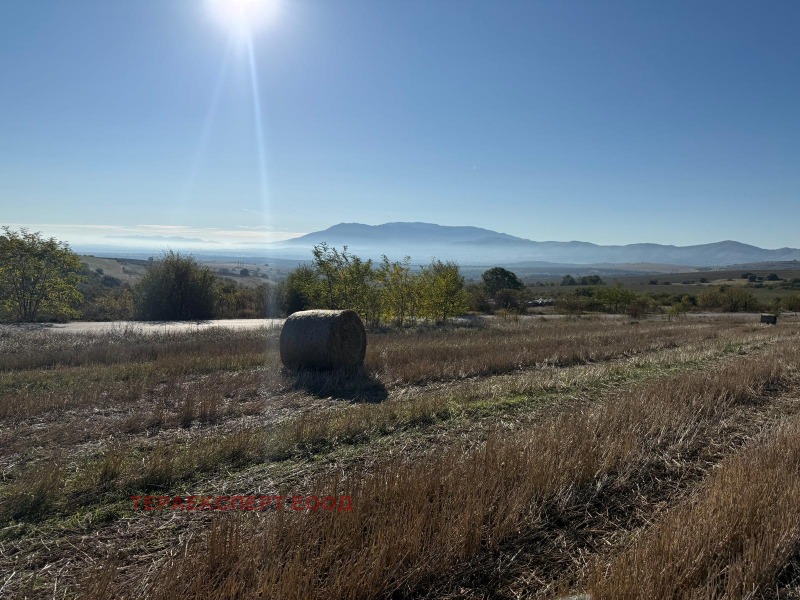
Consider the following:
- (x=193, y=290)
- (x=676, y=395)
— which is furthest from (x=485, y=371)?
(x=193, y=290)

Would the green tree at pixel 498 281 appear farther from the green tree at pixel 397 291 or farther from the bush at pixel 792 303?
the bush at pixel 792 303

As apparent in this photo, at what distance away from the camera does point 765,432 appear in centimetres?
652

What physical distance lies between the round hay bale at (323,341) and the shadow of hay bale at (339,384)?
0.84 feet

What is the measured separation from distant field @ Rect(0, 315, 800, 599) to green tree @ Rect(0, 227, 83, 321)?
760 inches

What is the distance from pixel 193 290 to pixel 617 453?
92.1 feet

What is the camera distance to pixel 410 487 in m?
4.19

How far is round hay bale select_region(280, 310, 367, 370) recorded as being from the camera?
11320 millimetres

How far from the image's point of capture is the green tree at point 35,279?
25.1 metres

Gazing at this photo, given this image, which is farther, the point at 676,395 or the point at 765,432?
the point at 676,395

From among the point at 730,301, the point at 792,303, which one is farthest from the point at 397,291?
the point at 792,303

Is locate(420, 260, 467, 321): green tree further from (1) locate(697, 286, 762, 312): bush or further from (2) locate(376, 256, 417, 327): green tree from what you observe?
(1) locate(697, 286, 762, 312): bush

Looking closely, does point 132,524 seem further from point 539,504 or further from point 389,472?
point 539,504

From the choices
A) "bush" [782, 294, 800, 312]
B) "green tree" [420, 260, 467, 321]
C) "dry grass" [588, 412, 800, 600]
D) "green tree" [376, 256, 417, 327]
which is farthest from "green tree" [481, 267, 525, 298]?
"dry grass" [588, 412, 800, 600]

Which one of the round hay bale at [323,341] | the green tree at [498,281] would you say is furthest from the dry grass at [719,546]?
the green tree at [498,281]
